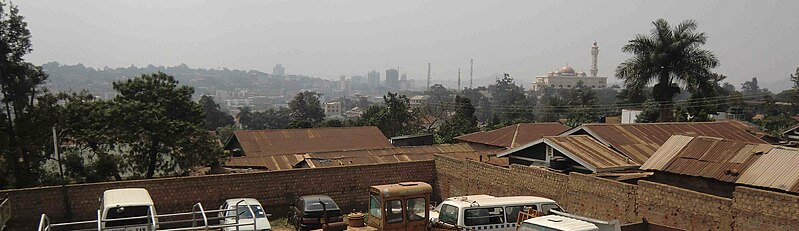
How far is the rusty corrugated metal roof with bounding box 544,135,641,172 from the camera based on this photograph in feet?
58.1

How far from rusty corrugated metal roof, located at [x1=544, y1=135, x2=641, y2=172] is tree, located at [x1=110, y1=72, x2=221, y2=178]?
1365 cm

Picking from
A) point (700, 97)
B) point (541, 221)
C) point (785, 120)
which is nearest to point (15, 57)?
point (541, 221)

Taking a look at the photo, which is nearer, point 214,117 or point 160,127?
point 160,127

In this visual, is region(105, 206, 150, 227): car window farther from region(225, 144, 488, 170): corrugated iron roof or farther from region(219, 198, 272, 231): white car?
region(225, 144, 488, 170): corrugated iron roof

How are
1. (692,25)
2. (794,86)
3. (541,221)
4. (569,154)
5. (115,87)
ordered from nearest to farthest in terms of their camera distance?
(541,221) < (569,154) < (115,87) < (692,25) < (794,86)

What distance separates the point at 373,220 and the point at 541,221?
3.51m

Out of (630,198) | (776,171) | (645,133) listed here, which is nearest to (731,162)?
(776,171)

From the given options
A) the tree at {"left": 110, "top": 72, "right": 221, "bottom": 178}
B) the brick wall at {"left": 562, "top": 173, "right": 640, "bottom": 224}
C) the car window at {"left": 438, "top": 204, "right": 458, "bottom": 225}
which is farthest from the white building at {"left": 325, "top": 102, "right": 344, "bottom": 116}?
the car window at {"left": 438, "top": 204, "right": 458, "bottom": 225}

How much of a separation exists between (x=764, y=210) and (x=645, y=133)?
9.21 m

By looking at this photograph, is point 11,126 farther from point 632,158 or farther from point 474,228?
point 632,158

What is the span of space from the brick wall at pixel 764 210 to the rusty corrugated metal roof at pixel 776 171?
1.17 meters

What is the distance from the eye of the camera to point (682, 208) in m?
13.6

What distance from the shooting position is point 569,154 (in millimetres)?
18281

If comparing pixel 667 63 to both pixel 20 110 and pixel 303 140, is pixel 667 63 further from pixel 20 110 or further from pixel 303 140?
pixel 20 110
